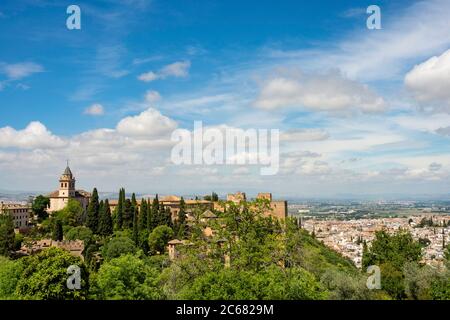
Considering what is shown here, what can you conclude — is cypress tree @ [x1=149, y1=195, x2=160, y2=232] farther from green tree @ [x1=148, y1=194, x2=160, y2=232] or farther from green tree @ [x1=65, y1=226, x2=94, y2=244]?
green tree @ [x1=65, y1=226, x2=94, y2=244]

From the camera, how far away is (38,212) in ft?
208

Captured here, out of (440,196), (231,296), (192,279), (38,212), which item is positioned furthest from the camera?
(440,196)

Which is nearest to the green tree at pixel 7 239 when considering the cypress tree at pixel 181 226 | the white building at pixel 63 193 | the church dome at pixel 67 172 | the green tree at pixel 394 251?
the cypress tree at pixel 181 226

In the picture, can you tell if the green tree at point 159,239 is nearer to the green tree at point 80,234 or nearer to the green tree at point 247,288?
the green tree at point 80,234

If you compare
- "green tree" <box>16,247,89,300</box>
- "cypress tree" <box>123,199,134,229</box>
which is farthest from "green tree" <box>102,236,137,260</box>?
"green tree" <box>16,247,89,300</box>

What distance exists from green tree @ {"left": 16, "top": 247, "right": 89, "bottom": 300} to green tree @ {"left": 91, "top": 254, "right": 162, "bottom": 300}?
223 centimetres

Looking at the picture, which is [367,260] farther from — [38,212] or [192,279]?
[38,212]

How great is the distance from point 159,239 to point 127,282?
984 inches

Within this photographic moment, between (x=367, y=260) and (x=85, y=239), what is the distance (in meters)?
25.9

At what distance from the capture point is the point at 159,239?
43750 millimetres

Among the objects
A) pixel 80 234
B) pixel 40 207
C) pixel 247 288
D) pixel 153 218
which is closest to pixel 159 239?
pixel 153 218

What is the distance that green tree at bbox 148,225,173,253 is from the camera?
43531 mm

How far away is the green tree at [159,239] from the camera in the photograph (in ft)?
143
